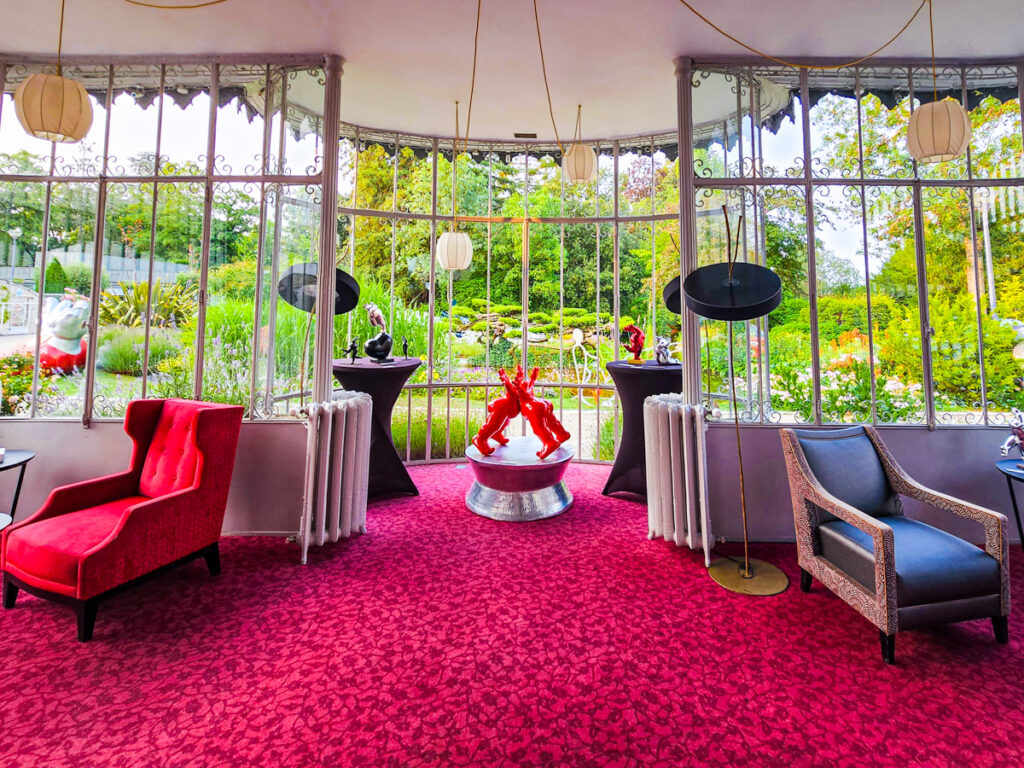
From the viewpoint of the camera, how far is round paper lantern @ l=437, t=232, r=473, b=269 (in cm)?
461

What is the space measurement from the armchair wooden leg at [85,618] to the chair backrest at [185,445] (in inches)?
26.5

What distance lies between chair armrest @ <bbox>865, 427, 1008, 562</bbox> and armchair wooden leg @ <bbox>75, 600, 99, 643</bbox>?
4219mm

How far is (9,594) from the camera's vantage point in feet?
8.02

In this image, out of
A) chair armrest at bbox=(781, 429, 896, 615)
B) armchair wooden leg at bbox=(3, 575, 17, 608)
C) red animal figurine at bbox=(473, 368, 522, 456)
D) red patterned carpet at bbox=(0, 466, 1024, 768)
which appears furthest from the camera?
red animal figurine at bbox=(473, 368, 522, 456)

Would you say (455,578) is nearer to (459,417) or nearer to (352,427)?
(352,427)

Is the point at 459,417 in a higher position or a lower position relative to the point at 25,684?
higher

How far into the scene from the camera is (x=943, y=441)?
10.8 ft

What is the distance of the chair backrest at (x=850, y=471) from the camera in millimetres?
2568

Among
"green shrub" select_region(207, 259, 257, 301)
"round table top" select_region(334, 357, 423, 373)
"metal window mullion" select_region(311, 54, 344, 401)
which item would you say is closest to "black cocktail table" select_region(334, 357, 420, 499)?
"round table top" select_region(334, 357, 423, 373)

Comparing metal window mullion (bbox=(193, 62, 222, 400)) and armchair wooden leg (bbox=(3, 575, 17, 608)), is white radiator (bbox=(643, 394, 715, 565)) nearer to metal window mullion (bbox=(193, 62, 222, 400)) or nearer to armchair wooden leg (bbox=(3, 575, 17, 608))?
metal window mullion (bbox=(193, 62, 222, 400))

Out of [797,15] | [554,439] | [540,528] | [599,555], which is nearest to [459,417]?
[554,439]

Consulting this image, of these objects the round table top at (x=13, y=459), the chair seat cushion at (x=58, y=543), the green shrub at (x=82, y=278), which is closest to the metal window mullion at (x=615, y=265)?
the chair seat cushion at (x=58, y=543)

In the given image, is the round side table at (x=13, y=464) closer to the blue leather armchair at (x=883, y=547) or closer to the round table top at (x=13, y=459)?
the round table top at (x=13, y=459)

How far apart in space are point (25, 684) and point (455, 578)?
6.30ft
